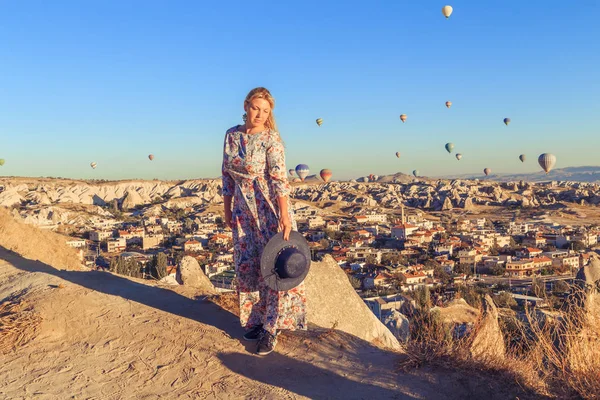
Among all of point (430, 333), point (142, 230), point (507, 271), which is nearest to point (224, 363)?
point (430, 333)

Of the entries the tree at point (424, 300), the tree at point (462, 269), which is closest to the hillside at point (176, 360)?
the tree at point (424, 300)

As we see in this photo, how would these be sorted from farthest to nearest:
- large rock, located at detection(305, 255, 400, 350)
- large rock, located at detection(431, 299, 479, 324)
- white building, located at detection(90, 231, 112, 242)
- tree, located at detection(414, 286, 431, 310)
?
white building, located at detection(90, 231, 112, 242) → large rock, located at detection(431, 299, 479, 324) → large rock, located at detection(305, 255, 400, 350) → tree, located at detection(414, 286, 431, 310)

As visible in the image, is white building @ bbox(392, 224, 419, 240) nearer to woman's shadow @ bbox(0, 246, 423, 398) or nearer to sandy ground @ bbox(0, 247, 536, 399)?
woman's shadow @ bbox(0, 246, 423, 398)

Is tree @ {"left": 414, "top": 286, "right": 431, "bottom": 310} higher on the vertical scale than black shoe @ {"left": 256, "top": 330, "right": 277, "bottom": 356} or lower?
lower

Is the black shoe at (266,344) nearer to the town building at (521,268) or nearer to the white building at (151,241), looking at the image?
the town building at (521,268)

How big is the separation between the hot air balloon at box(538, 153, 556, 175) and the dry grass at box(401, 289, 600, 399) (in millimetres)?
38324

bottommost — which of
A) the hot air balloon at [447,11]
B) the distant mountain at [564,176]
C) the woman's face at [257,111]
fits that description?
the distant mountain at [564,176]

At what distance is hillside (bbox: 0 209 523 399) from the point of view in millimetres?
2908

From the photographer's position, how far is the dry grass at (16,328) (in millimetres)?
3588

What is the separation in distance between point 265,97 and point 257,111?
0.32 ft

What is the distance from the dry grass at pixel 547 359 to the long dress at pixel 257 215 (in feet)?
2.47

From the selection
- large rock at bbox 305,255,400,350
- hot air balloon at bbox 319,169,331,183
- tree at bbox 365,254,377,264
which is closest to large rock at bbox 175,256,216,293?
large rock at bbox 305,255,400,350

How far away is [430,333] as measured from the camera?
3.35 meters

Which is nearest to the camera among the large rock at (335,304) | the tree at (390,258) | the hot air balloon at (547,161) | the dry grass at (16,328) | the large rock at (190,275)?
the dry grass at (16,328)
